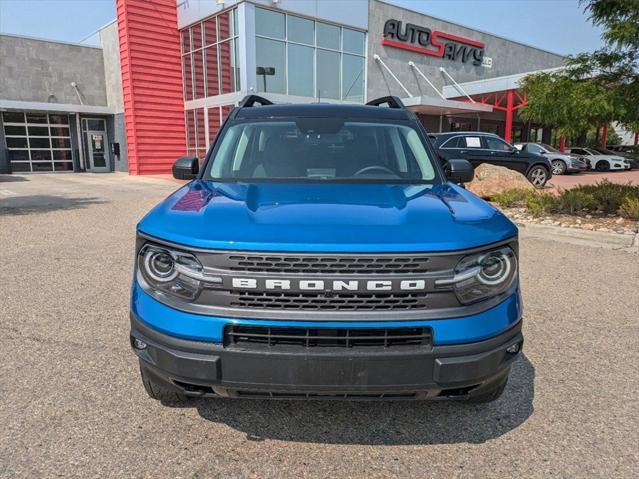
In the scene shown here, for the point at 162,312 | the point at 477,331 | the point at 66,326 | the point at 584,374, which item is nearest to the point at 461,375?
the point at 477,331

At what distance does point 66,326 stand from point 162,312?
2455 millimetres

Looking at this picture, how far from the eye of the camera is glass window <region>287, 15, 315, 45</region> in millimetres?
21953

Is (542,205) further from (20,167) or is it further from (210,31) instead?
(20,167)

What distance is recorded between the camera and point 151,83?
23.9 m

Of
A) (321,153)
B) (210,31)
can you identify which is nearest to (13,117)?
(210,31)

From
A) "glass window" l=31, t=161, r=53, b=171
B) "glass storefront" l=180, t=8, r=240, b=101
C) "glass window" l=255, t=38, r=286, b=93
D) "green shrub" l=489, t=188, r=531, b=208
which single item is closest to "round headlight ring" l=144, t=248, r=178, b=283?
"green shrub" l=489, t=188, r=531, b=208

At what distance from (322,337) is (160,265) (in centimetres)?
84

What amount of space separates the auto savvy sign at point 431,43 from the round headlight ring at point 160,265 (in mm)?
26357

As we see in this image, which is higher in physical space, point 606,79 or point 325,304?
point 606,79

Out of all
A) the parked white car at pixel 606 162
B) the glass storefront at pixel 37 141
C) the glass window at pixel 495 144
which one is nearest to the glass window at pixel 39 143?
the glass storefront at pixel 37 141

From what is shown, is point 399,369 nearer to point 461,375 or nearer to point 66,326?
point 461,375

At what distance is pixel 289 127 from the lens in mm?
3793

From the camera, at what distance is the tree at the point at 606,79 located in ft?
27.0

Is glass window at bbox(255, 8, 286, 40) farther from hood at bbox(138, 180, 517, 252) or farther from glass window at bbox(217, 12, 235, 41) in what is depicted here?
hood at bbox(138, 180, 517, 252)
